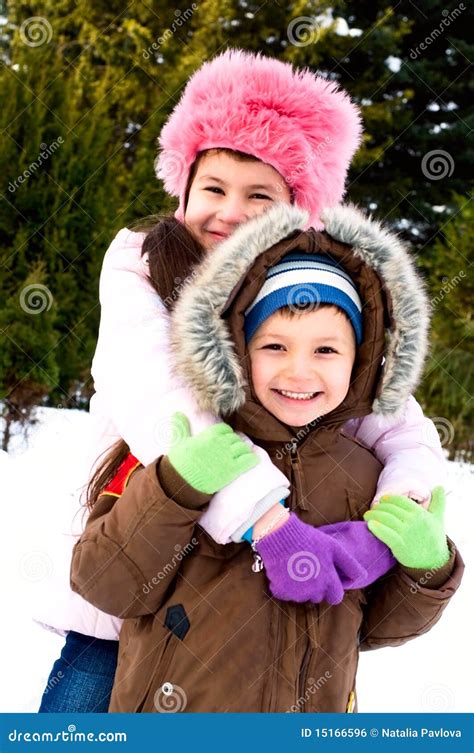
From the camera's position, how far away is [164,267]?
2.09 m

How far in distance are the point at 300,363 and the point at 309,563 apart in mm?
415

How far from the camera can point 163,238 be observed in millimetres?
2156

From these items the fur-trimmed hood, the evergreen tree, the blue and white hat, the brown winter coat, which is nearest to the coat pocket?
the brown winter coat

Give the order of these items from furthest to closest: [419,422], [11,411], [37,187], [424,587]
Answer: [11,411]
[37,187]
[419,422]
[424,587]

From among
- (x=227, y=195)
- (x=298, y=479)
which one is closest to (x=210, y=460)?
(x=298, y=479)

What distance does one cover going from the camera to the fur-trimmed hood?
68.7 inches

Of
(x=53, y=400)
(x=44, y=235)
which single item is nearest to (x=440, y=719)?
(x=44, y=235)

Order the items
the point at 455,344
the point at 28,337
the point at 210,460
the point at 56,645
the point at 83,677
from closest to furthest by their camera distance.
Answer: the point at 210,460 → the point at 83,677 → the point at 56,645 → the point at 28,337 → the point at 455,344

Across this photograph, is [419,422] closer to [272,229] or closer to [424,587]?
[424,587]

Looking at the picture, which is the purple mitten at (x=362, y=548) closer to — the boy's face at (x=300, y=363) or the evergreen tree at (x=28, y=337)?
the boy's face at (x=300, y=363)

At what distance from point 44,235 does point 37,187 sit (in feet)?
1.17

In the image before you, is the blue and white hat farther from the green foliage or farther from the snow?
the green foliage

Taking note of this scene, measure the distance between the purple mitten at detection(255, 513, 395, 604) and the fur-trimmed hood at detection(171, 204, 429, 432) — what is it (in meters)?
0.29

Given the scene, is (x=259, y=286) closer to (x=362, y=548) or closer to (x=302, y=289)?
(x=302, y=289)
